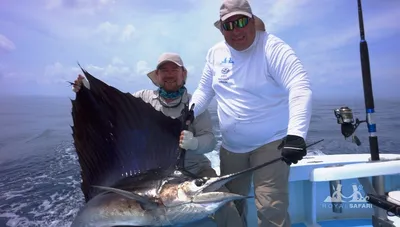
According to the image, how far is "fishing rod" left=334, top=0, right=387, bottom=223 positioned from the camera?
2.08 m

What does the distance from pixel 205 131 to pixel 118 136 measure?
55 centimetres

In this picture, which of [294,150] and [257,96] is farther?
[257,96]

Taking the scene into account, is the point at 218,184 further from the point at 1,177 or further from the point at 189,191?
the point at 1,177

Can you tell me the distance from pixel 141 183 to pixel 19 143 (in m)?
7.96

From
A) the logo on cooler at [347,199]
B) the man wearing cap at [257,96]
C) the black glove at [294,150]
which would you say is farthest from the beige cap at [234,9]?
the logo on cooler at [347,199]

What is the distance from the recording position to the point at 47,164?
19.8ft

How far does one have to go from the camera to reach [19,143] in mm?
8469

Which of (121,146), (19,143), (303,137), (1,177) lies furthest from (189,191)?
(19,143)

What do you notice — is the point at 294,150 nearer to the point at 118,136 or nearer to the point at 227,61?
the point at 227,61

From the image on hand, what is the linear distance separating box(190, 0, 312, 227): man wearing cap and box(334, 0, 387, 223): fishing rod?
0.52m

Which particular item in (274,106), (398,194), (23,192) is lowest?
(23,192)

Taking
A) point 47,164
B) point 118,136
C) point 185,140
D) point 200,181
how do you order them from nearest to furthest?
point 200,181
point 185,140
point 118,136
point 47,164

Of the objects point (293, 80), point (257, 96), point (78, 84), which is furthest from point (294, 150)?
point (78, 84)

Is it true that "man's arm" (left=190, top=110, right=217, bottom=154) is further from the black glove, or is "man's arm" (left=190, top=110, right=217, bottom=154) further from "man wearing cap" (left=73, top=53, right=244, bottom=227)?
the black glove
